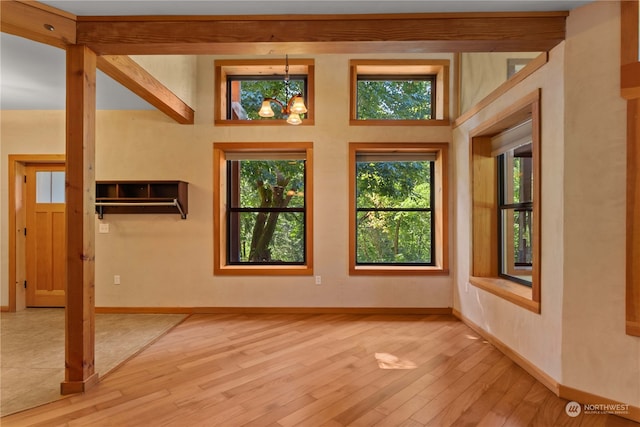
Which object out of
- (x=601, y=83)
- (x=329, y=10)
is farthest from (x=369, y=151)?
(x=601, y=83)

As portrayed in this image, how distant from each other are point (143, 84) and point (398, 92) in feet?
10.0

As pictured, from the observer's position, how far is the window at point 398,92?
4059 millimetres

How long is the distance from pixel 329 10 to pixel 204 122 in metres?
2.47

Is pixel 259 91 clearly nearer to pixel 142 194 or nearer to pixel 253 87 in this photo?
pixel 253 87

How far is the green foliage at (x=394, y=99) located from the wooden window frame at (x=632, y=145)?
7.51 ft

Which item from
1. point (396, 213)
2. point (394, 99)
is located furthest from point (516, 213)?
point (394, 99)

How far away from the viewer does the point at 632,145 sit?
Answer: 73.6 inches

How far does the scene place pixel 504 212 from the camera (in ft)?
10.7

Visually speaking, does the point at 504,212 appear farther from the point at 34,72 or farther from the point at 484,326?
the point at 34,72

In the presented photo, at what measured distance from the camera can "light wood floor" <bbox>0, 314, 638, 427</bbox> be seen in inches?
73.4

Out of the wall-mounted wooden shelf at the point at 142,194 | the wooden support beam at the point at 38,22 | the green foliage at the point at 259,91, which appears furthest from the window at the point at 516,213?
the wooden support beam at the point at 38,22

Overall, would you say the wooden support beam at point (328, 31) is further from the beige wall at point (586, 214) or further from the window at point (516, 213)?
the window at point (516, 213)

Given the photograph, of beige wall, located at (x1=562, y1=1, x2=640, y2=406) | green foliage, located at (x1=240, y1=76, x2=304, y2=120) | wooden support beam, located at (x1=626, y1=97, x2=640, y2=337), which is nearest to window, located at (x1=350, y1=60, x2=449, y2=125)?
green foliage, located at (x1=240, y1=76, x2=304, y2=120)

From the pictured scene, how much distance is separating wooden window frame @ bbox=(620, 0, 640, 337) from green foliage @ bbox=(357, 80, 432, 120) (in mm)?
2289
